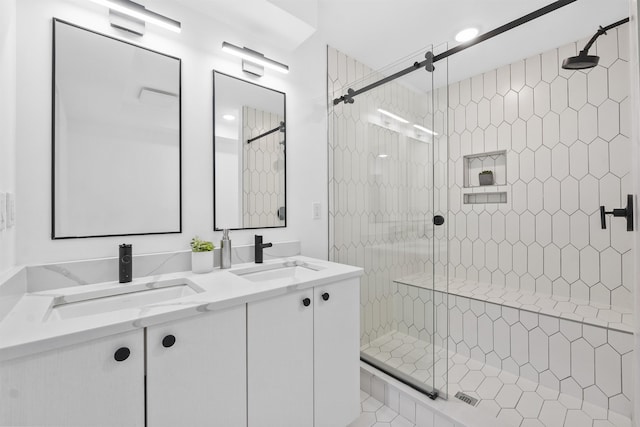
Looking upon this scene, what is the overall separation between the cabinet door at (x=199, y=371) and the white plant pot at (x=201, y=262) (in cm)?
45

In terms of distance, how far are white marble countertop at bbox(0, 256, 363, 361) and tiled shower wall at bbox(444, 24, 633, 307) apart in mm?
1875

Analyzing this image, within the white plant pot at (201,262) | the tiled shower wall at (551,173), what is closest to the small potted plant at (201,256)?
the white plant pot at (201,262)

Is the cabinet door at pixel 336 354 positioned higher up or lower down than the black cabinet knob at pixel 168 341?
lower down

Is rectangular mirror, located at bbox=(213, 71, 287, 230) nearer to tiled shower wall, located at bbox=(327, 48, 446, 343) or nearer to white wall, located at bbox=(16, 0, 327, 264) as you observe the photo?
white wall, located at bbox=(16, 0, 327, 264)

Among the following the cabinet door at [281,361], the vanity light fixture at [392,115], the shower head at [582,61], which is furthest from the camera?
the vanity light fixture at [392,115]

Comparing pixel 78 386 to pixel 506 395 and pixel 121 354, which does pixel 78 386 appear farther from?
pixel 506 395

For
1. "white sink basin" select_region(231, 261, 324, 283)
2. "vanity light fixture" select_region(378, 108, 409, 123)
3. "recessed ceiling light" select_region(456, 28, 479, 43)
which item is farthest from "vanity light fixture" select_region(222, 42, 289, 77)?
"recessed ceiling light" select_region(456, 28, 479, 43)

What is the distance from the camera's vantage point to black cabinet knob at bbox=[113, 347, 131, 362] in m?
0.78

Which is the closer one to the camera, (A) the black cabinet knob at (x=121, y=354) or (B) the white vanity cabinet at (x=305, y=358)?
(A) the black cabinet knob at (x=121, y=354)

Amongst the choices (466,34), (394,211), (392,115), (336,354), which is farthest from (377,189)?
(466,34)

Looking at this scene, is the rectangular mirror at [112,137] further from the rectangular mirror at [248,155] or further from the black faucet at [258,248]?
the black faucet at [258,248]

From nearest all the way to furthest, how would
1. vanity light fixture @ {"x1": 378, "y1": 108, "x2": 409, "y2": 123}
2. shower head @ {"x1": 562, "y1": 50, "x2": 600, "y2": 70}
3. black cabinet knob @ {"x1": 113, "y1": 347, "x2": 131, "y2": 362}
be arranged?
black cabinet knob @ {"x1": 113, "y1": 347, "x2": 131, "y2": 362}, shower head @ {"x1": 562, "y1": 50, "x2": 600, "y2": 70}, vanity light fixture @ {"x1": 378, "y1": 108, "x2": 409, "y2": 123}

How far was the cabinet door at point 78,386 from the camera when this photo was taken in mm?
664

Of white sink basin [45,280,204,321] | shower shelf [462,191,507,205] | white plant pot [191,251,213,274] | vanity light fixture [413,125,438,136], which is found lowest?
white sink basin [45,280,204,321]
